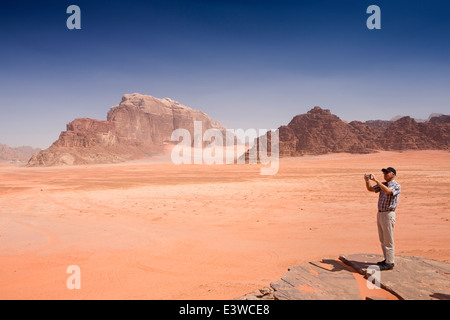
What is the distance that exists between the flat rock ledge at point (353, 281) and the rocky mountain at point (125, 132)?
91.1 metres

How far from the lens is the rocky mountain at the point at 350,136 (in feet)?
247

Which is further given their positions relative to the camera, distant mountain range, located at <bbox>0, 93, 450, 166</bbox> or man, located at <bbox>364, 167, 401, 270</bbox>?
distant mountain range, located at <bbox>0, 93, 450, 166</bbox>

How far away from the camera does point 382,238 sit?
4.62 metres

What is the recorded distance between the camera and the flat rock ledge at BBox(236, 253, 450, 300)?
142 inches

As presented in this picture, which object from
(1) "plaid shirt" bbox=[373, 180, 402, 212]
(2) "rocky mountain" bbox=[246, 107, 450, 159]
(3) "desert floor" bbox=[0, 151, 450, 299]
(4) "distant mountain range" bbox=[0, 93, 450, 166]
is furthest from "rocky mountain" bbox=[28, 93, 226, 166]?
(1) "plaid shirt" bbox=[373, 180, 402, 212]

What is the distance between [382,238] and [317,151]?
273 feet

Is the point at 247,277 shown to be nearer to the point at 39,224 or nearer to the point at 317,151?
the point at 39,224

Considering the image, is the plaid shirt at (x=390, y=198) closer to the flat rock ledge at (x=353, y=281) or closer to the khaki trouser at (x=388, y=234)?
the khaki trouser at (x=388, y=234)

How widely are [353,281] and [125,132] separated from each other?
440 feet

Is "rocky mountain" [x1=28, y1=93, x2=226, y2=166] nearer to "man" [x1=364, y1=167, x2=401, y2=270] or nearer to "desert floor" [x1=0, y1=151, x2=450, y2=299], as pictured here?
"desert floor" [x1=0, y1=151, x2=450, y2=299]

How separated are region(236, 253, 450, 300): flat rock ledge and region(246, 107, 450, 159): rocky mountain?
78694 mm

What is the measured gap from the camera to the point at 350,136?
281 ft
